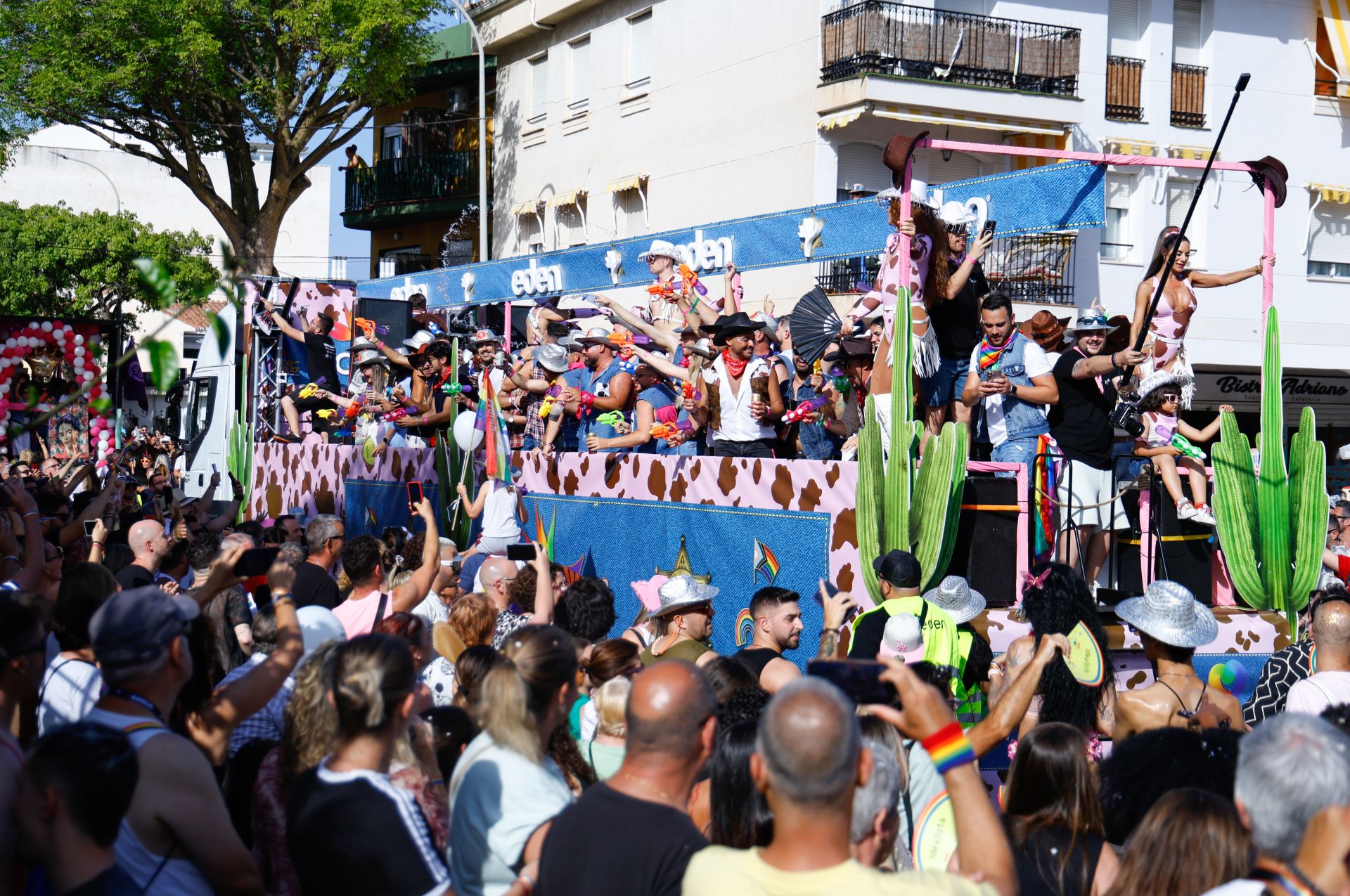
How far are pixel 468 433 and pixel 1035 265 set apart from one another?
11622mm

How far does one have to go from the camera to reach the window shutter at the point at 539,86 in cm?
2934

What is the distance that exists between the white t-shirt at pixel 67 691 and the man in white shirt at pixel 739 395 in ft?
18.3

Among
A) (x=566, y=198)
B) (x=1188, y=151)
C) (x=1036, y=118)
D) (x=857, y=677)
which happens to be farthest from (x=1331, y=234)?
(x=857, y=677)

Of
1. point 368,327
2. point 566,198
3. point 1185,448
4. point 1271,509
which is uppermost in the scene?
point 566,198

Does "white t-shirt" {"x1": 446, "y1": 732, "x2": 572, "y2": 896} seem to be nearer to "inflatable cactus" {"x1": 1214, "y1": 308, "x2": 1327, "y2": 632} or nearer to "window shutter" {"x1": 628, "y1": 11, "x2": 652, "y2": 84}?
"inflatable cactus" {"x1": 1214, "y1": 308, "x2": 1327, "y2": 632}

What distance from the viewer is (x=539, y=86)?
2962 centimetres

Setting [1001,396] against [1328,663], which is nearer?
[1328,663]

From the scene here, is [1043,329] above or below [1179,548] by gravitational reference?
above

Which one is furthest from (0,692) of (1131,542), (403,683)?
(1131,542)

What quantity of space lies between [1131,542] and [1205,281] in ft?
6.24

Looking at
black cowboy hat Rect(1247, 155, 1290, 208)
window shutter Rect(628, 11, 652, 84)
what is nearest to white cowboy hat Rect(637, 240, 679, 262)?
black cowboy hat Rect(1247, 155, 1290, 208)

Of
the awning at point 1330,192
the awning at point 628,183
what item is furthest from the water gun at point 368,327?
the awning at point 1330,192

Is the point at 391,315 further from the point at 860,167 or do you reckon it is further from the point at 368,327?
the point at 860,167

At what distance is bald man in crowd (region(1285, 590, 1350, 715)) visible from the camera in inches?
214
